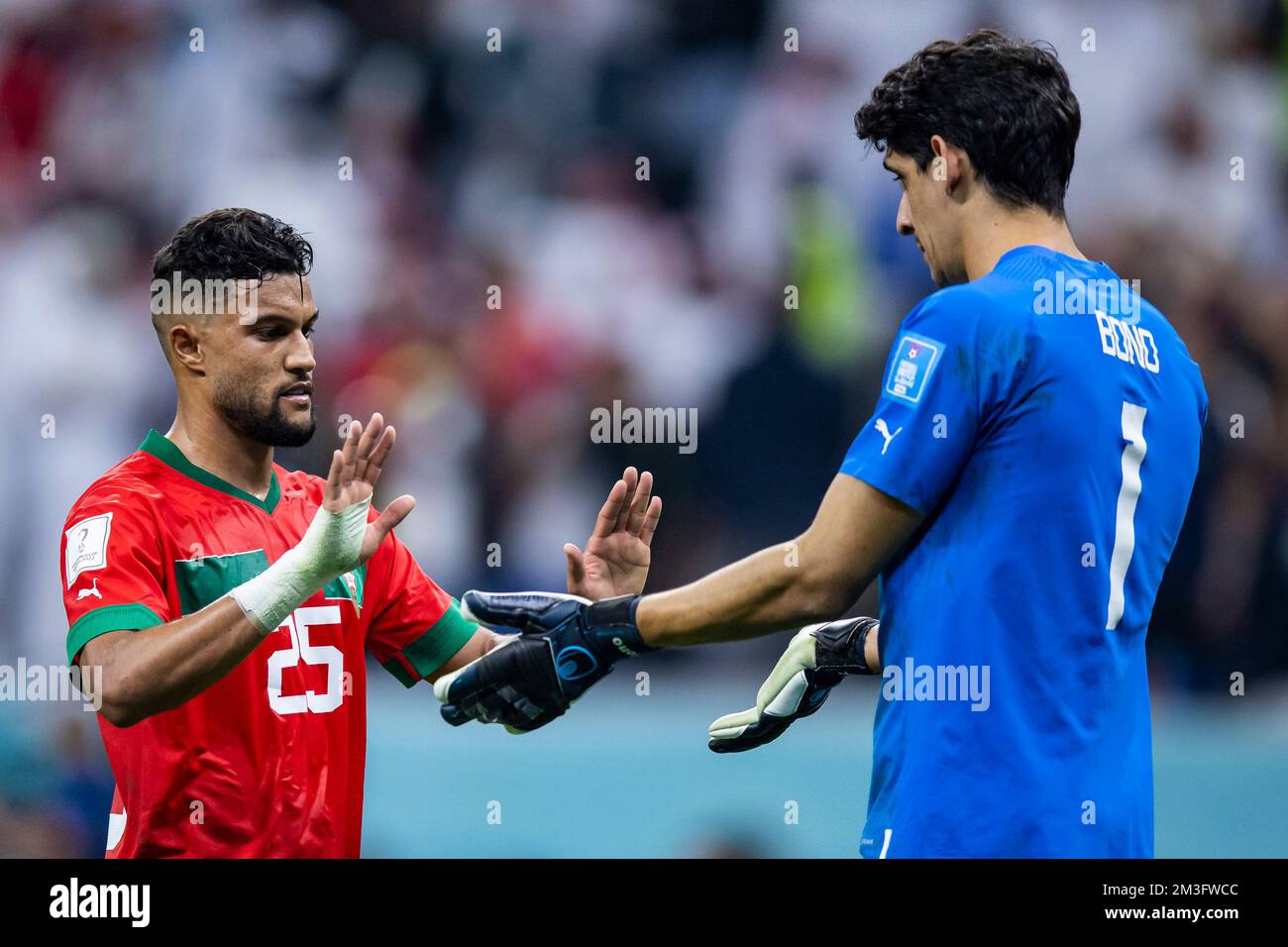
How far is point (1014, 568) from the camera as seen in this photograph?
10.2ft

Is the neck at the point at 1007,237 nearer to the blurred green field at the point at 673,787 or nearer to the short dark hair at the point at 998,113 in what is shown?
the short dark hair at the point at 998,113

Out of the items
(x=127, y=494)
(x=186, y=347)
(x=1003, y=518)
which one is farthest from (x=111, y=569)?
(x=1003, y=518)

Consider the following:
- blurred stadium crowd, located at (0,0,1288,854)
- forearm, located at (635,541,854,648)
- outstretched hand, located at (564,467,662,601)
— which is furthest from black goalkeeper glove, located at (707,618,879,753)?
blurred stadium crowd, located at (0,0,1288,854)

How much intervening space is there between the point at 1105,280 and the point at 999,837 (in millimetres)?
1110

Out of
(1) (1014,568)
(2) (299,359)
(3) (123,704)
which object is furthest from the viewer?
(2) (299,359)

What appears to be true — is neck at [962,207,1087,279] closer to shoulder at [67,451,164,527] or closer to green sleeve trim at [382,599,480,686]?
green sleeve trim at [382,599,480,686]

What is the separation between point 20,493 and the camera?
342 inches

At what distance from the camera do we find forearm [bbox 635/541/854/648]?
126 inches

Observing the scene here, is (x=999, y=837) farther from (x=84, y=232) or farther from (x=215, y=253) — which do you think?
(x=84, y=232)

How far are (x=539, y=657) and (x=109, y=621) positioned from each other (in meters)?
0.96

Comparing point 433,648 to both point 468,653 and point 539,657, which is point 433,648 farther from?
point 539,657

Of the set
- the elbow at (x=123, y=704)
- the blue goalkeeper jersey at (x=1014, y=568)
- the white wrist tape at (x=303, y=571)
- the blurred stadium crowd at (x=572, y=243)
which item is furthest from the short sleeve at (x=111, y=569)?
the blurred stadium crowd at (x=572, y=243)

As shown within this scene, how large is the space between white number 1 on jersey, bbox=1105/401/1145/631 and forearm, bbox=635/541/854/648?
1.64 feet
